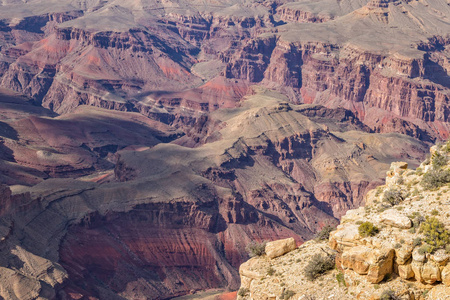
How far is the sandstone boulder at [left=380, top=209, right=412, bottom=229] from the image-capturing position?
34438 mm

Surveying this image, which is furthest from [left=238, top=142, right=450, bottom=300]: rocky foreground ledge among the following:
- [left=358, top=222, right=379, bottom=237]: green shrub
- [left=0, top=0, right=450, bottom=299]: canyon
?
[left=0, top=0, right=450, bottom=299]: canyon

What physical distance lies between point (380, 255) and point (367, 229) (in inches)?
74.8

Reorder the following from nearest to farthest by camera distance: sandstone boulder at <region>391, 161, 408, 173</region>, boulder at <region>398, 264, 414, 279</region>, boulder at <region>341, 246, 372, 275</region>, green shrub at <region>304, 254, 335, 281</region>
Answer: boulder at <region>398, 264, 414, 279</region> → boulder at <region>341, 246, 372, 275</region> → green shrub at <region>304, 254, 335, 281</region> → sandstone boulder at <region>391, 161, 408, 173</region>

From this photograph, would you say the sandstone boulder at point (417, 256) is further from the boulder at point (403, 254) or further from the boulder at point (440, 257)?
the boulder at point (440, 257)

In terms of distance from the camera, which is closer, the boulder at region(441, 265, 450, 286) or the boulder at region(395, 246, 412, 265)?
the boulder at region(441, 265, 450, 286)

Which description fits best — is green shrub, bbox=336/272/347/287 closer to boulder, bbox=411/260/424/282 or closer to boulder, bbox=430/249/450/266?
boulder, bbox=411/260/424/282

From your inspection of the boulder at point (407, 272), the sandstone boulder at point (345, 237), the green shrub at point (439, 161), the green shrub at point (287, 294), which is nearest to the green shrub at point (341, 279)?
the sandstone boulder at point (345, 237)

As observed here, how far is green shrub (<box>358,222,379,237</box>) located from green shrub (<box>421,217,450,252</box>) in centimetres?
230

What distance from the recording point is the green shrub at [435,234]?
3219 centimetres

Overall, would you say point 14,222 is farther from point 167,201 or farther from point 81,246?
point 167,201

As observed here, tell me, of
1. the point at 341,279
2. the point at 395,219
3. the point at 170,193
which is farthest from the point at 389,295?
the point at 170,193

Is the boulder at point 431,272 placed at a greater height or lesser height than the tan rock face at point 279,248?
greater

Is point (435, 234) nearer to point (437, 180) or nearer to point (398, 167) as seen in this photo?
point (437, 180)

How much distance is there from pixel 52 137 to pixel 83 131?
11.4m
